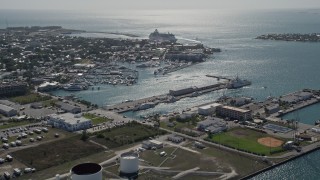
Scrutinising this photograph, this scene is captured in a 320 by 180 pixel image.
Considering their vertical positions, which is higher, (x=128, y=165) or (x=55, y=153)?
(x=128, y=165)

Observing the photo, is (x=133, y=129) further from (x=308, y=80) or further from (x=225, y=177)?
(x=308, y=80)

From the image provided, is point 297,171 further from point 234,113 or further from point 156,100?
point 156,100

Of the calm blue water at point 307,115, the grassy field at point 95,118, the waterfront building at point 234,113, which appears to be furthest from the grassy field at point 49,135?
the calm blue water at point 307,115

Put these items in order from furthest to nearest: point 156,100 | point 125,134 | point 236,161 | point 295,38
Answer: point 295,38, point 156,100, point 125,134, point 236,161

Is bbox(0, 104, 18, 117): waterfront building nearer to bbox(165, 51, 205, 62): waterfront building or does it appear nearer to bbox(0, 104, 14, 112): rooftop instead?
bbox(0, 104, 14, 112): rooftop

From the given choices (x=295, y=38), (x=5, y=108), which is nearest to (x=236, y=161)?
(x=5, y=108)

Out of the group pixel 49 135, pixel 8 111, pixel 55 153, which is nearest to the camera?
pixel 55 153
